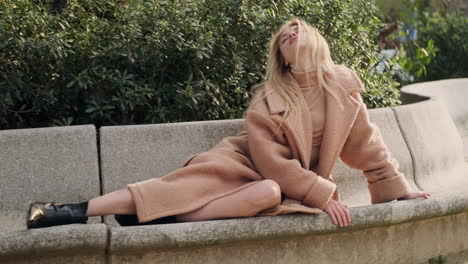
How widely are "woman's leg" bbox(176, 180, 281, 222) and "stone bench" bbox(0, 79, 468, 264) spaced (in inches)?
3.2

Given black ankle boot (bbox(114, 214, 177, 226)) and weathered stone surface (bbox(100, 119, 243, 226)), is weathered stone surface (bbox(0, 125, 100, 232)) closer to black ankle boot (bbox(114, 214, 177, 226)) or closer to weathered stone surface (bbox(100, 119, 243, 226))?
weathered stone surface (bbox(100, 119, 243, 226))

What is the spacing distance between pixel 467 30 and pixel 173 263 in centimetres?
961

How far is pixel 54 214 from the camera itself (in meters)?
3.90

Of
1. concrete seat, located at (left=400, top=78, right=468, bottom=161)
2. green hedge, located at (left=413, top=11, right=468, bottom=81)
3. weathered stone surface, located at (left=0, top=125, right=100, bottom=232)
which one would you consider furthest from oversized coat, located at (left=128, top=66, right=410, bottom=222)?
green hedge, located at (left=413, top=11, right=468, bottom=81)

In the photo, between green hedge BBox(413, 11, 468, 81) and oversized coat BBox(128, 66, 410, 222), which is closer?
oversized coat BBox(128, 66, 410, 222)

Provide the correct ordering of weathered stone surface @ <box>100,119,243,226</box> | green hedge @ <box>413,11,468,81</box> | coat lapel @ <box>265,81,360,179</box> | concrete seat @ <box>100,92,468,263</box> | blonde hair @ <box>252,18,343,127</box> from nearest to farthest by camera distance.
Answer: concrete seat @ <box>100,92,468,263</box> < coat lapel @ <box>265,81,360,179</box> < blonde hair @ <box>252,18,343,127</box> < weathered stone surface @ <box>100,119,243,226</box> < green hedge @ <box>413,11,468,81</box>

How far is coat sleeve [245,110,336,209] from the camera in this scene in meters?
4.09

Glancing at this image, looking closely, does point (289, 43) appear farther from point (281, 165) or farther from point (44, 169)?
point (44, 169)

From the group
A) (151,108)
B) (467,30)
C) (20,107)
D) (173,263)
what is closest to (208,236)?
(173,263)

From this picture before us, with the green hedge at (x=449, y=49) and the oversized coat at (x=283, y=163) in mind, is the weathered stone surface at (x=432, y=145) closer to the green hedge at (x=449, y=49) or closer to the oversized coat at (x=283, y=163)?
the oversized coat at (x=283, y=163)

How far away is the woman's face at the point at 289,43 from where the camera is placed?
4473 millimetres

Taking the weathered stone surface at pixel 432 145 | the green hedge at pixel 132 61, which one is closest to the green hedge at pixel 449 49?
the weathered stone surface at pixel 432 145

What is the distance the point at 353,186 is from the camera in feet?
17.6

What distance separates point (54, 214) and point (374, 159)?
176 cm
